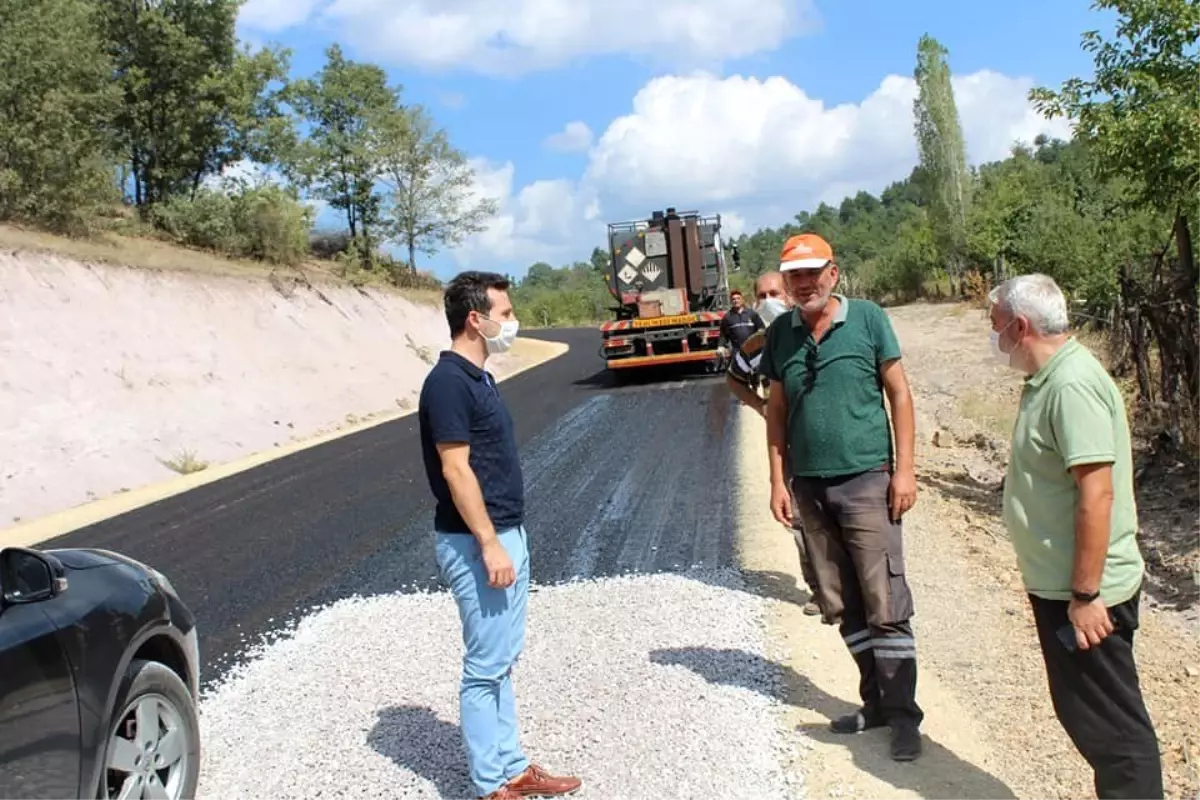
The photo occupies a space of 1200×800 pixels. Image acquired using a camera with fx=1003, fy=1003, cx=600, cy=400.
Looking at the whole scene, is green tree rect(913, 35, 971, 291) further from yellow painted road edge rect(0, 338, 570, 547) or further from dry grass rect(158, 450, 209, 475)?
dry grass rect(158, 450, 209, 475)

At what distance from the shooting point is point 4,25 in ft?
66.0

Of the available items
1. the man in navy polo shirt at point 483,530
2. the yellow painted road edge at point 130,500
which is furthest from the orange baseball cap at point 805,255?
the yellow painted road edge at point 130,500

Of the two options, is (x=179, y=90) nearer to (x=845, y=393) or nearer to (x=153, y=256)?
(x=153, y=256)

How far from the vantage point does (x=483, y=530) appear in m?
3.46

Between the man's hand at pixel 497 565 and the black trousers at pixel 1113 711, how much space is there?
1778 millimetres

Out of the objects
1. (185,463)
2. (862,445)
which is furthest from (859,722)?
(185,463)

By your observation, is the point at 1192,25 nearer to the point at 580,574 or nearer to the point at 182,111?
the point at 580,574

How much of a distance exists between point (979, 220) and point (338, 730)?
37933 millimetres

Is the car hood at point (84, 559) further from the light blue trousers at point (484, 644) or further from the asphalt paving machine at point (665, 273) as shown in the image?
the asphalt paving machine at point (665, 273)

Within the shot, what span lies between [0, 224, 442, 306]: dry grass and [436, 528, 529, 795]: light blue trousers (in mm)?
18138

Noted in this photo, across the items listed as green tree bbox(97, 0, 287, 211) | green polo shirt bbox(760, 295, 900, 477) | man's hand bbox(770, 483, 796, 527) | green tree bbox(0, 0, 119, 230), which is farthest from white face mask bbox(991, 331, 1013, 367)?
green tree bbox(97, 0, 287, 211)

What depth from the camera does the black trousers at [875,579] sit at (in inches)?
157

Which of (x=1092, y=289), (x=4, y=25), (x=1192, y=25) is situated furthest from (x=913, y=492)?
(x=4, y=25)

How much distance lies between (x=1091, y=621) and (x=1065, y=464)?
0.47 meters
